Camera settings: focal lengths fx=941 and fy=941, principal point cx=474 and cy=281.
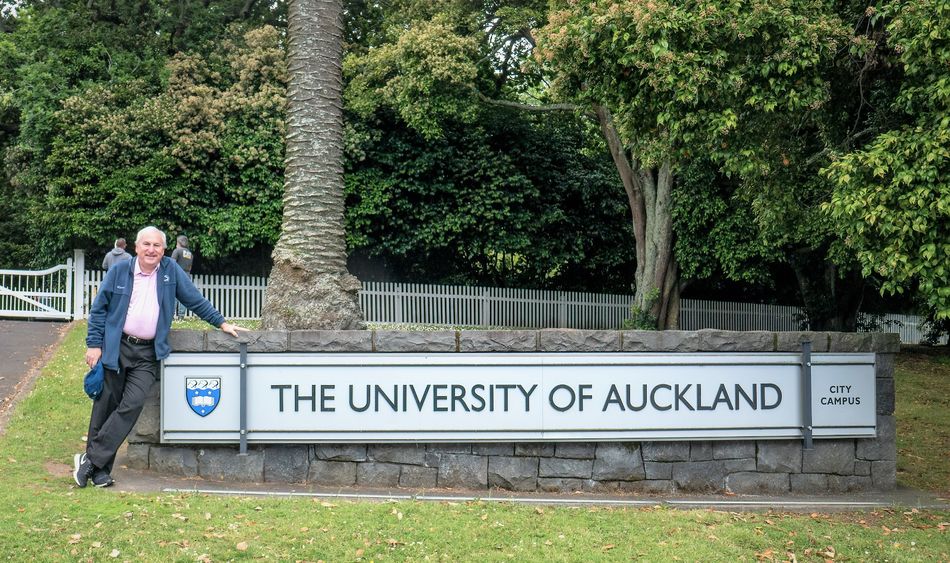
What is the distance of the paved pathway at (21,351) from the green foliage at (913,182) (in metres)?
8.12

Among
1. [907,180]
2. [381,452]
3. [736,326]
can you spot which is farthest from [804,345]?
[736,326]

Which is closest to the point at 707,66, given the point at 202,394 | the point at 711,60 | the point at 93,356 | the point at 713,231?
the point at 711,60

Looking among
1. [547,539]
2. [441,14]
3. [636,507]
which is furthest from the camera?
[441,14]

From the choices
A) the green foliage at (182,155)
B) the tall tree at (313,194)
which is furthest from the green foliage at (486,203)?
the tall tree at (313,194)

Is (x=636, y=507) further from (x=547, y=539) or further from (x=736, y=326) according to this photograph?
(x=736, y=326)

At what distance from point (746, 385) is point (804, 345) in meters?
0.61

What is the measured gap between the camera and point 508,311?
75.6 ft

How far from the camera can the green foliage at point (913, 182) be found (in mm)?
7141

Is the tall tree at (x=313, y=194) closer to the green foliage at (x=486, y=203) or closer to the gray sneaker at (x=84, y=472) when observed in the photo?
the gray sneaker at (x=84, y=472)

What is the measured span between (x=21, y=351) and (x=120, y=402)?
8981 mm

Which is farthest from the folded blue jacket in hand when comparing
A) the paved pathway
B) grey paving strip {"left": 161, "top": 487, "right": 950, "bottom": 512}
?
the paved pathway

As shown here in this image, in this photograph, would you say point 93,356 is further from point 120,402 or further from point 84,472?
point 84,472

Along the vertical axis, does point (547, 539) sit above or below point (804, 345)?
below

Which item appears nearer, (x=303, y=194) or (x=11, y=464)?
(x=11, y=464)
